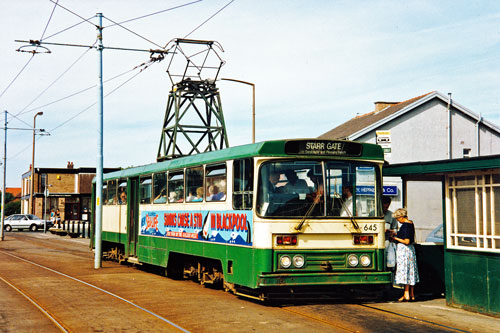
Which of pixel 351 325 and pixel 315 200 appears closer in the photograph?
pixel 351 325

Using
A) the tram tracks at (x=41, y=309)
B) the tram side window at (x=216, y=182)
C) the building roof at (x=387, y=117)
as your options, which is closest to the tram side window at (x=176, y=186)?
the tram side window at (x=216, y=182)

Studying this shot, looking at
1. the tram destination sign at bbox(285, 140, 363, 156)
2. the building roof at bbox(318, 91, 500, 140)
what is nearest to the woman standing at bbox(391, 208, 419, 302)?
the tram destination sign at bbox(285, 140, 363, 156)

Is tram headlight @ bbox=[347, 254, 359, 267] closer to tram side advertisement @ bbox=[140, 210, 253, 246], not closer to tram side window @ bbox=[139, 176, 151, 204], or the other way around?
tram side advertisement @ bbox=[140, 210, 253, 246]

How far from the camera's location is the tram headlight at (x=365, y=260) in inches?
436

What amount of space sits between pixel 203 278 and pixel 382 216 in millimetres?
4419

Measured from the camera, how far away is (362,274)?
11.0m

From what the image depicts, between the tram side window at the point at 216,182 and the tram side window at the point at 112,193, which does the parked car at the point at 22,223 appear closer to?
the tram side window at the point at 112,193

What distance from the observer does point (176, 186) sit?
14844 mm

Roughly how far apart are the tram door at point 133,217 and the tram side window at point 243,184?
6943 mm

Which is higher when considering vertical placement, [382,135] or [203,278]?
[382,135]

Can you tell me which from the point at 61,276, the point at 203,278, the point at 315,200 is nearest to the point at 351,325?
the point at 315,200

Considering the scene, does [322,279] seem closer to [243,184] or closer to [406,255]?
[406,255]

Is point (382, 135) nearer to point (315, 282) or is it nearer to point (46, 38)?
point (315, 282)

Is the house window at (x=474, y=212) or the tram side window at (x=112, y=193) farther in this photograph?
the tram side window at (x=112, y=193)
